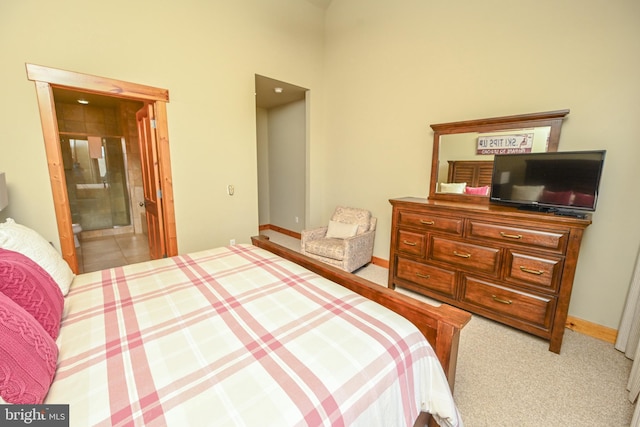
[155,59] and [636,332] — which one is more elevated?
[155,59]

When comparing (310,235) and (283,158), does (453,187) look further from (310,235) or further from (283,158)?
(283,158)

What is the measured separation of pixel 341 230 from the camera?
3.66 metres

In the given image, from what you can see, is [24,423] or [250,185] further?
[250,185]

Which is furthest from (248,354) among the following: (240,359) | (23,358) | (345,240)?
(345,240)

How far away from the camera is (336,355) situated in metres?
0.98

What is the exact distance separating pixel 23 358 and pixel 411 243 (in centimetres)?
272

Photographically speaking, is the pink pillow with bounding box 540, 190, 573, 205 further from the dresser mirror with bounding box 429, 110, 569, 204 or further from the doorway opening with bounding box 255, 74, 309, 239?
the doorway opening with bounding box 255, 74, 309, 239

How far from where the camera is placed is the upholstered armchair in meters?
3.25

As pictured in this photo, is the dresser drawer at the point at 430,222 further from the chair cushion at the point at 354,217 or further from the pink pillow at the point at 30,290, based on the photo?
the pink pillow at the point at 30,290

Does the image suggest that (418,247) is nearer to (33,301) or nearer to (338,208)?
(338,208)

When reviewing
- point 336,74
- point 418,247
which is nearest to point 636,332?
point 418,247

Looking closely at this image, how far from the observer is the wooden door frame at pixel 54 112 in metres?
2.24

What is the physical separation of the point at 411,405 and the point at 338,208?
304 centimetres

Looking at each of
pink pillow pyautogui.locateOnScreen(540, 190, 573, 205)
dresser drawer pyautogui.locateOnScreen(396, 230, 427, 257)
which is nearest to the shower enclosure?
dresser drawer pyautogui.locateOnScreen(396, 230, 427, 257)
